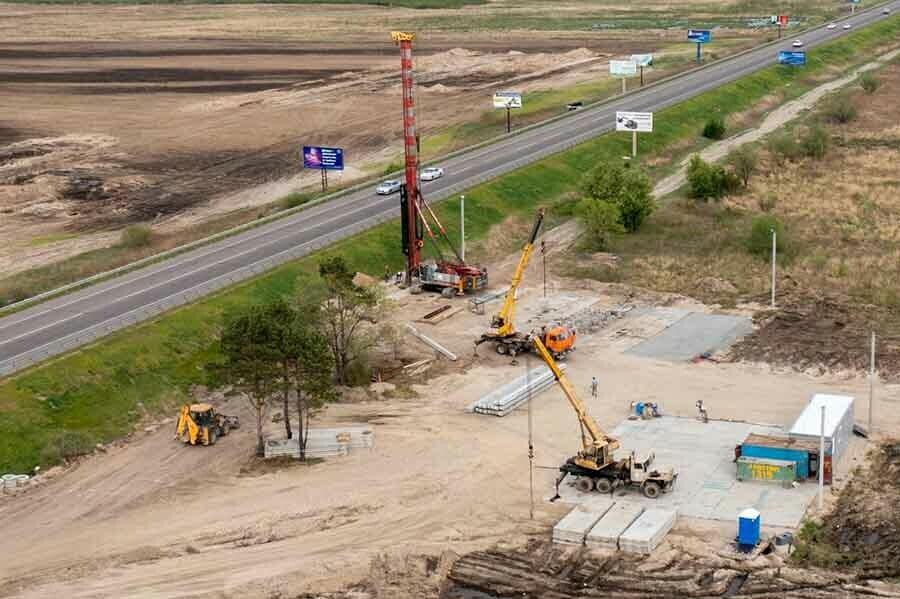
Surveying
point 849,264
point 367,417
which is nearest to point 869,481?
point 367,417

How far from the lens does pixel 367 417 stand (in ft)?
234

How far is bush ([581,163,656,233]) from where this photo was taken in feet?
353

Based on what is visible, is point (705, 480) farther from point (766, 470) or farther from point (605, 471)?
point (605, 471)

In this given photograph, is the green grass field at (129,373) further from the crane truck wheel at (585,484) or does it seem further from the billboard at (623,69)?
the billboard at (623,69)

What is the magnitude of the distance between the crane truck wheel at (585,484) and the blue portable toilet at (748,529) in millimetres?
7980

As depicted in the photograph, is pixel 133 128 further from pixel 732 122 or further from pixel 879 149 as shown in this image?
pixel 879 149

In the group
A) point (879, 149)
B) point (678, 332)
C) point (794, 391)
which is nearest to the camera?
point (794, 391)

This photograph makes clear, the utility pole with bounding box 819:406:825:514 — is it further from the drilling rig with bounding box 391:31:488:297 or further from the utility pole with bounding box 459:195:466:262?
the utility pole with bounding box 459:195:466:262

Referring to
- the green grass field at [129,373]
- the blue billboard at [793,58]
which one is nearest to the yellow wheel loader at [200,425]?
the green grass field at [129,373]

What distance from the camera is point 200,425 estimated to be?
68.3 m

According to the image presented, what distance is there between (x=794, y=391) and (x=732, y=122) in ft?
287

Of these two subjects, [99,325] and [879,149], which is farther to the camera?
[879,149]

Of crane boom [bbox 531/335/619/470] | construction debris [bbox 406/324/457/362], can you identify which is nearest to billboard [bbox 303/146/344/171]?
construction debris [bbox 406/324/457/362]

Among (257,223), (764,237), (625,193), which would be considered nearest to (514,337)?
(764,237)
